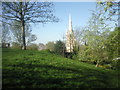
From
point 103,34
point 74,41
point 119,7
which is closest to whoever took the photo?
point 119,7

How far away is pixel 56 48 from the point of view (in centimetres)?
2827

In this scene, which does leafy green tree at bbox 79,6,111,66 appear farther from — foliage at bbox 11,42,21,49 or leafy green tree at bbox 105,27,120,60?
foliage at bbox 11,42,21,49

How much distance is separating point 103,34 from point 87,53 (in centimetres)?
280

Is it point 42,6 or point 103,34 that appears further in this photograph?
point 42,6

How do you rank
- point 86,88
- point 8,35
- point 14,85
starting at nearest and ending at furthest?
1. point 14,85
2. point 86,88
3. point 8,35

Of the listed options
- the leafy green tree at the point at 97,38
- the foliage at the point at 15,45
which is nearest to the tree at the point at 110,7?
the leafy green tree at the point at 97,38

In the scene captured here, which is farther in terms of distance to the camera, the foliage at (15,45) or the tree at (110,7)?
the foliage at (15,45)

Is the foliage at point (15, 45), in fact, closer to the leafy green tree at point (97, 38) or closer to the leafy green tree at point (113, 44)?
the leafy green tree at point (97, 38)

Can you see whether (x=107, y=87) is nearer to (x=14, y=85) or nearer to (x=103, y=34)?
(x=14, y=85)

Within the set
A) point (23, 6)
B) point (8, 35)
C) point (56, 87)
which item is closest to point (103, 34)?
point (56, 87)

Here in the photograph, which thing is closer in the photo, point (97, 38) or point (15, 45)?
point (97, 38)

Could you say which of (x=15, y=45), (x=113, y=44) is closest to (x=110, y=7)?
(x=113, y=44)

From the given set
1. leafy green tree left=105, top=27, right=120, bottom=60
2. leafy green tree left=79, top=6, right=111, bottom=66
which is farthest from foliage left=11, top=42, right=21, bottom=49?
leafy green tree left=105, top=27, right=120, bottom=60

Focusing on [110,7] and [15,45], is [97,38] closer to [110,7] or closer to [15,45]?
[110,7]
